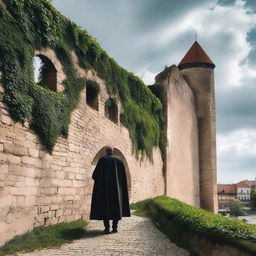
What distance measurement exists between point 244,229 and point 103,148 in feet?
22.3

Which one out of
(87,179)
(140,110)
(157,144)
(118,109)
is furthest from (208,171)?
(87,179)

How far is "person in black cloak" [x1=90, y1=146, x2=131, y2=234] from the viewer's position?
6871 mm

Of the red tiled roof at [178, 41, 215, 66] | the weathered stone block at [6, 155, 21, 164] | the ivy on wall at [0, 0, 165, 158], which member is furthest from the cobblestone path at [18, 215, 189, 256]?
the red tiled roof at [178, 41, 215, 66]

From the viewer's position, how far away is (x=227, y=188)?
3839 inches

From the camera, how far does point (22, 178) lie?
6562 millimetres

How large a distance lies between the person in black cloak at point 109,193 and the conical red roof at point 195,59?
2027cm

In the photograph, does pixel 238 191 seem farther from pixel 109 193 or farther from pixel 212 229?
pixel 212 229

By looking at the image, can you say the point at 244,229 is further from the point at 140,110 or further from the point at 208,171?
the point at 208,171

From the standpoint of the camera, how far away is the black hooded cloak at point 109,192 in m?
6.87

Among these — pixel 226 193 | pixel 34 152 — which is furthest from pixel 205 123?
pixel 226 193

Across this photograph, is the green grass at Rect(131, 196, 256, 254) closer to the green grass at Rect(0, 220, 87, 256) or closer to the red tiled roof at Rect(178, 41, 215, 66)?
the green grass at Rect(0, 220, 87, 256)

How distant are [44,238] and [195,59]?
2209 centimetres

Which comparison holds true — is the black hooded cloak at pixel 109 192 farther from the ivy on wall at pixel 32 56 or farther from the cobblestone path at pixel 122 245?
the ivy on wall at pixel 32 56

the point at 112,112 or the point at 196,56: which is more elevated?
the point at 196,56
